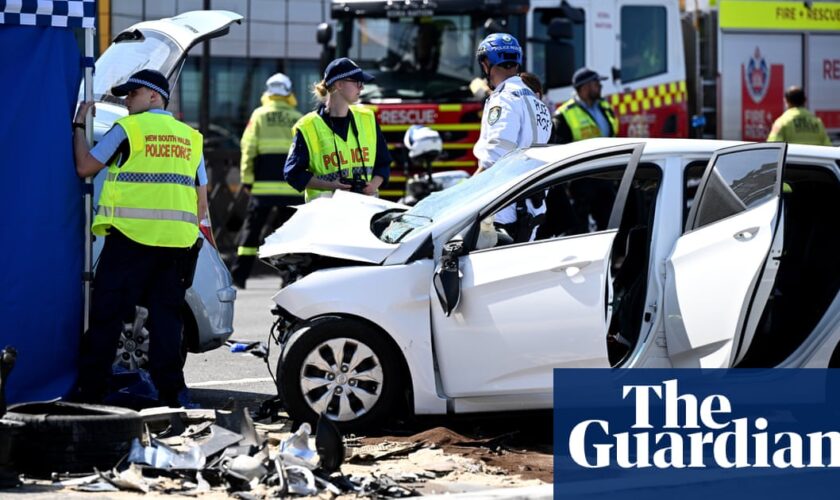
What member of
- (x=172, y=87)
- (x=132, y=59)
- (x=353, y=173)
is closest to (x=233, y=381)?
(x=353, y=173)

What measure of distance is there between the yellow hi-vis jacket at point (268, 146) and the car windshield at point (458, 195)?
645cm

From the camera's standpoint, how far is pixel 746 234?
288 inches

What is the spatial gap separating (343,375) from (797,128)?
9.64 metres

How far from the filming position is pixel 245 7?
20109 millimetres

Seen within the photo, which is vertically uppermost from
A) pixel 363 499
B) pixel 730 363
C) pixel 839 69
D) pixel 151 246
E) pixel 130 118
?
pixel 839 69

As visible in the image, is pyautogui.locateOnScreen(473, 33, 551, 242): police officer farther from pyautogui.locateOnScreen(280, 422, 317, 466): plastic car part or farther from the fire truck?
the fire truck

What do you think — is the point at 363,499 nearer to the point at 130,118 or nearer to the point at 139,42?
the point at 130,118

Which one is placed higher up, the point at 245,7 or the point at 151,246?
the point at 245,7

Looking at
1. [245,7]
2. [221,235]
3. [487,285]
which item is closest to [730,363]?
[487,285]

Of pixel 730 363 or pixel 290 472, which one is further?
pixel 730 363

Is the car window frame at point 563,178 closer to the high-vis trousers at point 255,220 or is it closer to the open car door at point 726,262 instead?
the open car door at point 726,262

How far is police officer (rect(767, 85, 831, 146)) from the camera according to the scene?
16.0 meters

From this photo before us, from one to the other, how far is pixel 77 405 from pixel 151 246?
4.42 feet

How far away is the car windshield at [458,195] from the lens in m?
7.83
